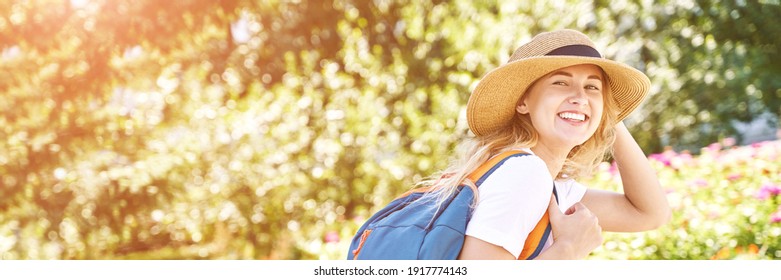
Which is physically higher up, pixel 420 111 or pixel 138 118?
pixel 138 118

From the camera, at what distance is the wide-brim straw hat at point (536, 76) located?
1.60 meters

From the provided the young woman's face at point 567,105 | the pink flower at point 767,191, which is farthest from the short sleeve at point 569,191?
the pink flower at point 767,191

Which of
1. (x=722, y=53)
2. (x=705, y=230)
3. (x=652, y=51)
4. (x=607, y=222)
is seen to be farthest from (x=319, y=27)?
(x=607, y=222)

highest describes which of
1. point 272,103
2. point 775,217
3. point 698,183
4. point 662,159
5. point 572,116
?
point 272,103

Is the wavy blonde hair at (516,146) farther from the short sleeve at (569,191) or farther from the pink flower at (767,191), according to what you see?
the pink flower at (767,191)

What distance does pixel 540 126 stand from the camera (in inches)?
64.6

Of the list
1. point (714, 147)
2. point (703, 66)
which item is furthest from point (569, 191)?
point (703, 66)

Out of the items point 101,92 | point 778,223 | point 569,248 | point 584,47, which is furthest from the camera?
point 101,92

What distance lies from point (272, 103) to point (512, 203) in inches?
173

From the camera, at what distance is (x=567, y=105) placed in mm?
1604

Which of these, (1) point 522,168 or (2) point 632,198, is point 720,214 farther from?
(1) point 522,168

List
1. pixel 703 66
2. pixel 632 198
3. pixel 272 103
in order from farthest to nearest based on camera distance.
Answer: pixel 272 103 → pixel 703 66 → pixel 632 198

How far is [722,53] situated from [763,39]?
312mm

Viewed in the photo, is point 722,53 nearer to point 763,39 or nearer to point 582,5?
point 763,39
